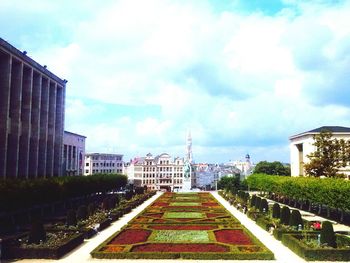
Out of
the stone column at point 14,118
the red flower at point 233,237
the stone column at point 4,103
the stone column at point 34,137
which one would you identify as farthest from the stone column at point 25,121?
the red flower at point 233,237

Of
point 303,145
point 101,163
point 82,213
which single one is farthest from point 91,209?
point 101,163

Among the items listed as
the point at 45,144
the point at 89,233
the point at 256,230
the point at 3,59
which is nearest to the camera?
the point at 89,233

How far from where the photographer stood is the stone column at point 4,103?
53000 millimetres

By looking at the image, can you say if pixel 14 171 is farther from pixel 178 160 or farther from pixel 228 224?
pixel 178 160

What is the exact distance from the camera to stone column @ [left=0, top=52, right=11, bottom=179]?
53.0m

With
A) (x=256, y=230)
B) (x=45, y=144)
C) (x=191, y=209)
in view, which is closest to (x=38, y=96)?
(x=45, y=144)

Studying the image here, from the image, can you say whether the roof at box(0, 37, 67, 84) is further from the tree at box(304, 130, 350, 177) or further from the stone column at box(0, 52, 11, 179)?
the tree at box(304, 130, 350, 177)

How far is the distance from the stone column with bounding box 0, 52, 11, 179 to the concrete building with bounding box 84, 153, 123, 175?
4717 inches

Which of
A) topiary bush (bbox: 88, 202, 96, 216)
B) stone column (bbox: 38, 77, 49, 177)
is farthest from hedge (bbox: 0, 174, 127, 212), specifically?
stone column (bbox: 38, 77, 49, 177)

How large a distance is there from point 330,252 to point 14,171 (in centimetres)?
4322

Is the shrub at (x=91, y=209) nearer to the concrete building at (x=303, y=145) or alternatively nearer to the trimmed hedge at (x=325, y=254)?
the trimmed hedge at (x=325, y=254)

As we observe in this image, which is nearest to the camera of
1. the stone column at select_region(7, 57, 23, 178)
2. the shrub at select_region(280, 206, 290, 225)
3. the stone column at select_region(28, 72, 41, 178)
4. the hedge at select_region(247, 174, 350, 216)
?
the shrub at select_region(280, 206, 290, 225)

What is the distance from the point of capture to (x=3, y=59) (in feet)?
179

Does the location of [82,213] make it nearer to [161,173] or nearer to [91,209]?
[91,209]
